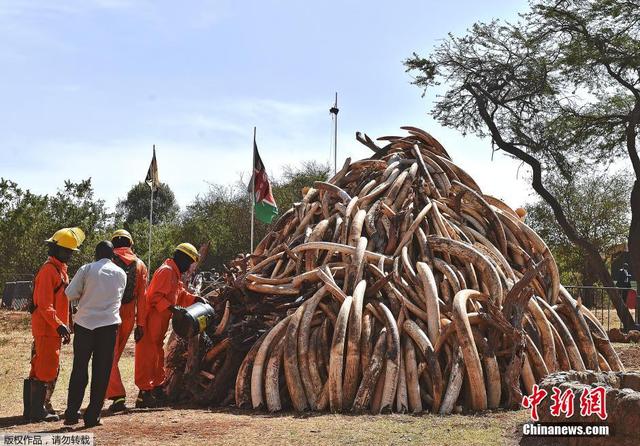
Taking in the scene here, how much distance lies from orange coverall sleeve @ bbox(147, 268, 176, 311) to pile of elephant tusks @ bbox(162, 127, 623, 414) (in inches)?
19.6

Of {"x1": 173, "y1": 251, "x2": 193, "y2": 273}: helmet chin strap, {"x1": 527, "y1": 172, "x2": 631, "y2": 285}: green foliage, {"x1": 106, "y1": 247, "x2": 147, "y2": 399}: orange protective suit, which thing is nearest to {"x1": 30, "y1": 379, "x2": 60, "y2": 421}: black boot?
{"x1": 106, "y1": 247, "x2": 147, "y2": 399}: orange protective suit

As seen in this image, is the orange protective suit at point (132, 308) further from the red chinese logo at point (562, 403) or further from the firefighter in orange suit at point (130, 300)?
the red chinese logo at point (562, 403)

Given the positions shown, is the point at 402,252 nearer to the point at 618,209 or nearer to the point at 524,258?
the point at 524,258

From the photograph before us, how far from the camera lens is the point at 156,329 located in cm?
838

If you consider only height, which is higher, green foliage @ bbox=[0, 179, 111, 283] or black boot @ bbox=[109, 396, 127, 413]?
green foliage @ bbox=[0, 179, 111, 283]

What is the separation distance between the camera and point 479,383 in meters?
7.36

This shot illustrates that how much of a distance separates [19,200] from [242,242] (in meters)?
12.2

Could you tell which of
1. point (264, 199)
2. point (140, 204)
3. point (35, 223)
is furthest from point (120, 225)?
point (140, 204)

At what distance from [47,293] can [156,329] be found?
114 centimetres

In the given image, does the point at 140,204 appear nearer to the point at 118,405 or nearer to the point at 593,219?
the point at 593,219

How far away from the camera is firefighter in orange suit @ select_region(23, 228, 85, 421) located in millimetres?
7527

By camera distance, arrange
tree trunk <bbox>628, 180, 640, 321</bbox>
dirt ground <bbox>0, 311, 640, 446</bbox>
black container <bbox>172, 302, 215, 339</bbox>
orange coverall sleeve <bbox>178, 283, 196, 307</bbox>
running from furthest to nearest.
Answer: tree trunk <bbox>628, 180, 640, 321</bbox> → orange coverall sleeve <bbox>178, 283, 196, 307</bbox> → black container <bbox>172, 302, 215, 339</bbox> → dirt ground <bbox>0, 311, 640, 446</bbox>

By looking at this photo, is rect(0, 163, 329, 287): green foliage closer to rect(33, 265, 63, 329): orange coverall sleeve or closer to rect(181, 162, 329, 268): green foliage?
rect(181, 162, 329, 268): green foliage

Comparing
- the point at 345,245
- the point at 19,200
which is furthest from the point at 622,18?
the point at 19,200
